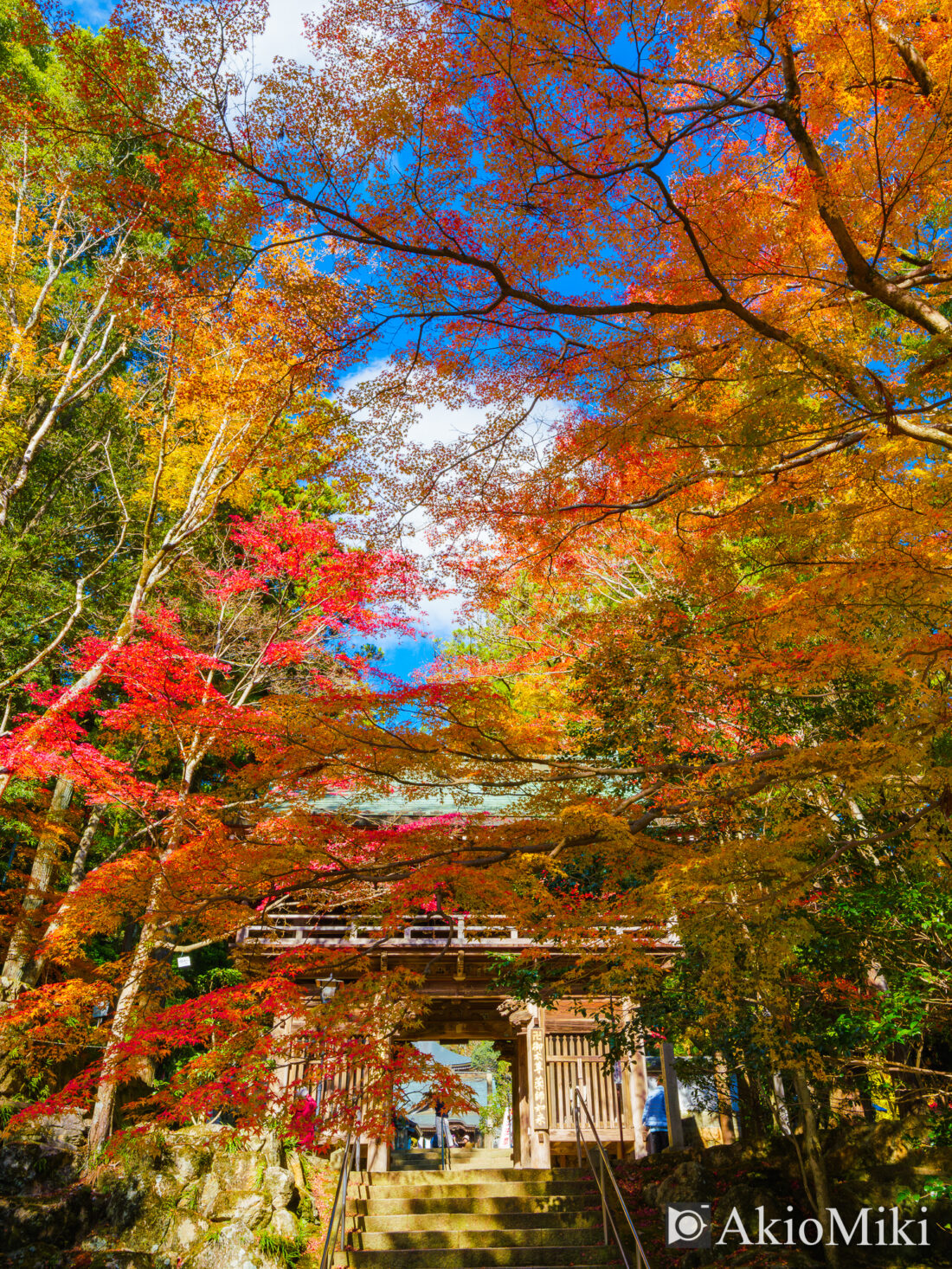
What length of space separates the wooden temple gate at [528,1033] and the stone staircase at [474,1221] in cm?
114

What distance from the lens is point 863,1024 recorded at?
18.5 ft

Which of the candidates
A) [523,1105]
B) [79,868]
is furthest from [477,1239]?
[79,868]

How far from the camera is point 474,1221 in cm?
796

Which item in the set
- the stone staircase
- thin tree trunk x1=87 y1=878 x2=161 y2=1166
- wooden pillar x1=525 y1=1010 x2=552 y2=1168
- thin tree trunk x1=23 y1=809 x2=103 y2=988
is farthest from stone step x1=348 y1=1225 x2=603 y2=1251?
thin tree trunk x1=23 y1=809 x2=103 y2=988

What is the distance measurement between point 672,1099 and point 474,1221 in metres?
3.89

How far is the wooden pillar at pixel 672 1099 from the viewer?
33.6 feet

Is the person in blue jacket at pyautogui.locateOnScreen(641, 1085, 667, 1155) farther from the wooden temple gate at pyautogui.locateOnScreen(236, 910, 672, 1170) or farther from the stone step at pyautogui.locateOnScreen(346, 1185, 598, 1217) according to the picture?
the stone step at pyautogui.locateOnScreen(346, 1185, 598, 1217)

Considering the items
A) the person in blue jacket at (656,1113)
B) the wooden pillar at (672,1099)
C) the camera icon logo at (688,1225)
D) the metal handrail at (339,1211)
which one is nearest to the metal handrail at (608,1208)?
the camera icon logo at (688,1225)

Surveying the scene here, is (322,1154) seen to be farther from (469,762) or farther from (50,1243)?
(469,762)

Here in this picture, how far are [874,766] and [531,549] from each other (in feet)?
12.0

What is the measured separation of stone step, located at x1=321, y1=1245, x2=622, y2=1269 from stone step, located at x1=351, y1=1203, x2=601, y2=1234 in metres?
0.53

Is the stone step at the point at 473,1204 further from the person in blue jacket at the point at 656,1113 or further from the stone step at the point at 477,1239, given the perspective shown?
the person in blue jacket at the point at 656,1113

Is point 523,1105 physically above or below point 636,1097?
below

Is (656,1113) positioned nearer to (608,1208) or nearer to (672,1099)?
(672,1099)
